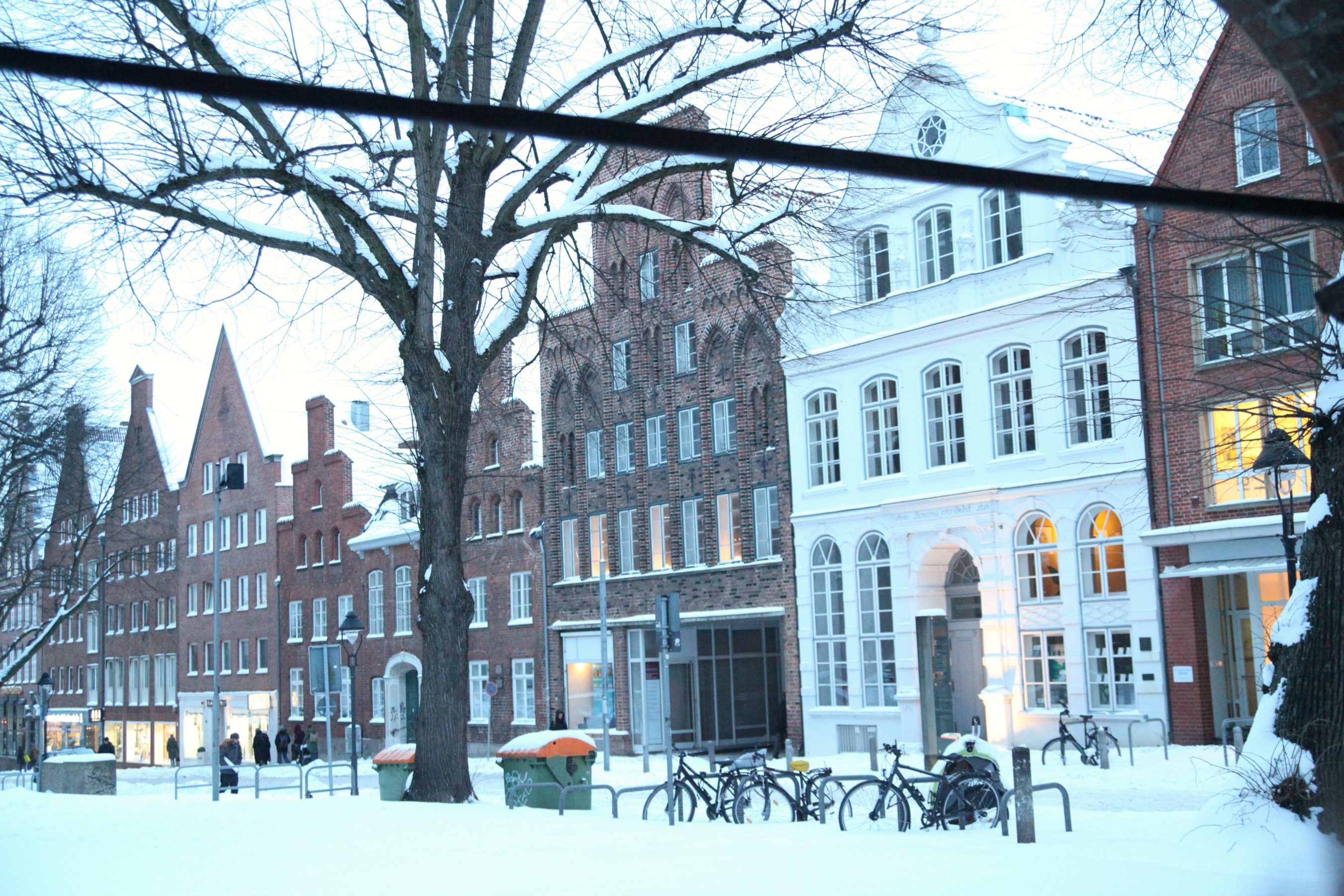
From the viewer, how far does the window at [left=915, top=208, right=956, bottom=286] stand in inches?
1137

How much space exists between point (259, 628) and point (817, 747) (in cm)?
3198

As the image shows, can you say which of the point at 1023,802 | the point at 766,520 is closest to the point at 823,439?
the point at 766,520

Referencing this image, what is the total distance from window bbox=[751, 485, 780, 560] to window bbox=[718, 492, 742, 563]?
46 centimetres

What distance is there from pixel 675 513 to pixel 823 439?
5.66 meters

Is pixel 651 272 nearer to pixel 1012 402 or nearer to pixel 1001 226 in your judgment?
pixel 1001 226

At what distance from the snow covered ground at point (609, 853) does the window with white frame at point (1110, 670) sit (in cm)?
985

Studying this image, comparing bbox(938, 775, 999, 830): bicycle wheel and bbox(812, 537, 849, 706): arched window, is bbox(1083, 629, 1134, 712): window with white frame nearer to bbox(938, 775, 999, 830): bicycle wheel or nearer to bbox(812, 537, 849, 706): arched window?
bbox(812, 537, 849, 706): arched window

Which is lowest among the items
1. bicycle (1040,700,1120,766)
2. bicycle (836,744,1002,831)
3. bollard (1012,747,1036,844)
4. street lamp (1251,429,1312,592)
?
bicycle (1040,700,1120,766)

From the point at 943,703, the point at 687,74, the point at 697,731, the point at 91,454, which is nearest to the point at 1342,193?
the point at 687,74

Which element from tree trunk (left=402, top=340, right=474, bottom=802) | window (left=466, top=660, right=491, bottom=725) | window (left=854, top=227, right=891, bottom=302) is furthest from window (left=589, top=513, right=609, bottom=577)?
tree trunk (left=402, top=340, right=474, bottom=802)

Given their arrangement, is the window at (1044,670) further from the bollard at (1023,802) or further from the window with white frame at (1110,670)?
the bollard at (1023,802)

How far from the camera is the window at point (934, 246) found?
2888 centimetres

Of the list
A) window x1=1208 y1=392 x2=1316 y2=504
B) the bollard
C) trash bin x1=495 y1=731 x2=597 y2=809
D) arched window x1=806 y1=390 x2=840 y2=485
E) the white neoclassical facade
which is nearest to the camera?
the bollard

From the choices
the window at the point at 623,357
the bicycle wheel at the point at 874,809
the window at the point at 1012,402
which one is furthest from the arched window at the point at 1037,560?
the bicycle wheel at the point at 874,809
